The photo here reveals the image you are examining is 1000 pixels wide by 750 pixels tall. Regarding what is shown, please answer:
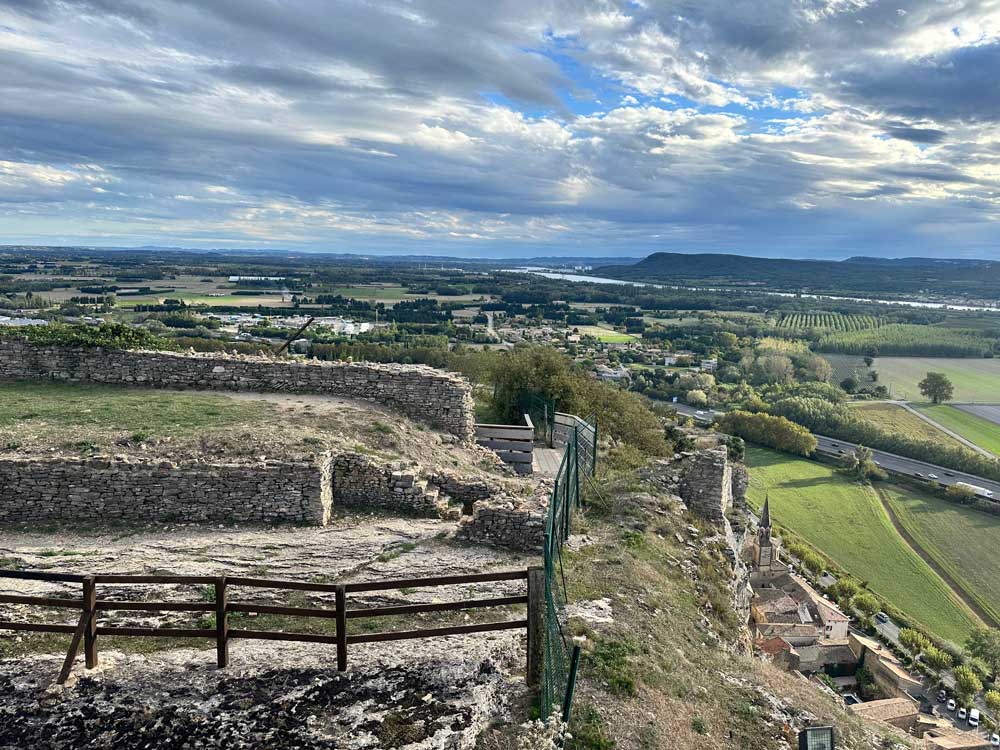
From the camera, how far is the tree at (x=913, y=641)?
44.2 m

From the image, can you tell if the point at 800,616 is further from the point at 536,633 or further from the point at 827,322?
the point at 827,322

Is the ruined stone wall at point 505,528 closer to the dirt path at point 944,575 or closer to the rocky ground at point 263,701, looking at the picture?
the rocky ground at point 263,701

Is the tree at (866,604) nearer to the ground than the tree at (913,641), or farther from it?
farther from it

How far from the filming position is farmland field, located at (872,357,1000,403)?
361 ft

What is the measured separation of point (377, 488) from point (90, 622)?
7.27 metres

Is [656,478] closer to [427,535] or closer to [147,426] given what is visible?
[427,535]

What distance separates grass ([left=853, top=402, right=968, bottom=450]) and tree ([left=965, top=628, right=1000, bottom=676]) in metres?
47.3

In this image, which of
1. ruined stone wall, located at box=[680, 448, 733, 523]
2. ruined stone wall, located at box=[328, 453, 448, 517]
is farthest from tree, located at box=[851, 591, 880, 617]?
ruined stone wall, located at box=[328, 453, 448, 517]

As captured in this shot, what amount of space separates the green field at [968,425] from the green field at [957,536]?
23.2 m

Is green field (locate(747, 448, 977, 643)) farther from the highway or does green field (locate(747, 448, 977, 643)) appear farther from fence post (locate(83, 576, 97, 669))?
fence post (locate(83, 576, 97, 669))

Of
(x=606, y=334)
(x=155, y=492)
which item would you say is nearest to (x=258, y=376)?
(x=155, y=492)

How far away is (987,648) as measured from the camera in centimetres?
4359

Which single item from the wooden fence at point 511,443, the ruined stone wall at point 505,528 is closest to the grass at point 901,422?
the wooden fence at point 511,443

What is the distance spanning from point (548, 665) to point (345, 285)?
120585 mm
